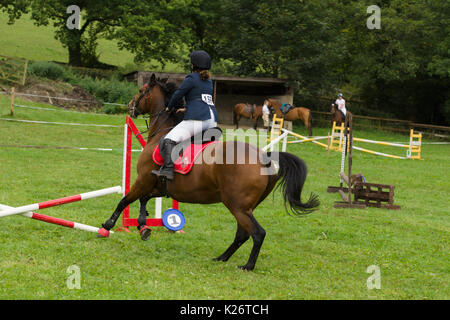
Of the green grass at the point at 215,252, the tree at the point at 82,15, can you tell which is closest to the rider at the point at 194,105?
the green grass at the point at 215,252

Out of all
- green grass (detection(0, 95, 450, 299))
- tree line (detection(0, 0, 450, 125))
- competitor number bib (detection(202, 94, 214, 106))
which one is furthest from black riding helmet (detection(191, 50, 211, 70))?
tree line (detection(0, 0, 450, 125))

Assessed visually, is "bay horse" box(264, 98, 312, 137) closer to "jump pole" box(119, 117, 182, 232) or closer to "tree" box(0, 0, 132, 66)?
"tree" box(0, 0, 132, 66)

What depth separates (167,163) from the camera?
21.6ft

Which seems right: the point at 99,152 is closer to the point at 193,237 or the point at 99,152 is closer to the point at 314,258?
the point at 193,237

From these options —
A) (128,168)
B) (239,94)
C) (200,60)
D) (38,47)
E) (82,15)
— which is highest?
(82,15)

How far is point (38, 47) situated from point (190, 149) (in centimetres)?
4646

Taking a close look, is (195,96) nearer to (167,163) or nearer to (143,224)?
(167,163)

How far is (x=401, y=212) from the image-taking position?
11.0 meters

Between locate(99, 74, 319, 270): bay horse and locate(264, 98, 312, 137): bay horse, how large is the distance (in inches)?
833

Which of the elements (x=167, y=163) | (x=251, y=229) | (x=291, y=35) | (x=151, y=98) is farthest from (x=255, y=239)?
(x=291, y=35)

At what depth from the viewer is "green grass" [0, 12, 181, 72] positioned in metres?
45.4

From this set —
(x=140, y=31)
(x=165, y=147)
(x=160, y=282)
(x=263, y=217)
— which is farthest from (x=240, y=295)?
(x=140, y=31)

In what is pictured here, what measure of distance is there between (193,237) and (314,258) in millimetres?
1952

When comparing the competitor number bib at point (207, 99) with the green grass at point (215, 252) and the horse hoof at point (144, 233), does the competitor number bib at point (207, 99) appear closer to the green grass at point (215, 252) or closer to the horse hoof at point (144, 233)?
the horse hoof at point (144, 233)
